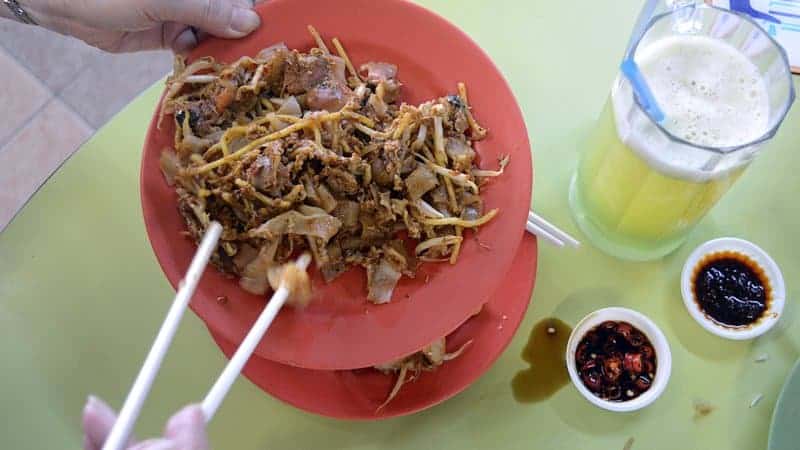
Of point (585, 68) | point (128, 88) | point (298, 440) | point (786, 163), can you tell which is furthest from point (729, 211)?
point (128, 88)

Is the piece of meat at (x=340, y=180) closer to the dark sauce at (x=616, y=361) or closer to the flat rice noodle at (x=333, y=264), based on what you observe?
the flat rice noodle at (x=333, y=264)

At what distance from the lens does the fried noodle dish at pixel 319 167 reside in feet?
3.73

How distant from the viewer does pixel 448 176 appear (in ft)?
3.93

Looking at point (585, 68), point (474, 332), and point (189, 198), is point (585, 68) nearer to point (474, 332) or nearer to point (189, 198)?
point (474, 332)

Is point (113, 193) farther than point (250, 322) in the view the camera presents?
Yes

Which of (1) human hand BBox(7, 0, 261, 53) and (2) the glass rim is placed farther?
(1) human hand BBox(7, 0, 261, 53)

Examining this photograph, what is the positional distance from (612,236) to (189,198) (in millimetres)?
784

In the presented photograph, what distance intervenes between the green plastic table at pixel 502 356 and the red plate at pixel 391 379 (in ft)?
0.24

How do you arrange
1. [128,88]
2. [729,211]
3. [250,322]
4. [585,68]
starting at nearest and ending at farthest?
[250,322] < [729,211] < [585,68] < [128,88]

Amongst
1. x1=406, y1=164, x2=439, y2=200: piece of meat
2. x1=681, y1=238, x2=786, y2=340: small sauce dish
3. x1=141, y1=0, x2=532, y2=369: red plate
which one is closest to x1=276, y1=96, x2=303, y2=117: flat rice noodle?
x1=141, y1=0, x2=532, y2=369: red plate

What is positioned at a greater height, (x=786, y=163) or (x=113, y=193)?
(x=113, y=193)

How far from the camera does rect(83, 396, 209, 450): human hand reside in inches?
32.5

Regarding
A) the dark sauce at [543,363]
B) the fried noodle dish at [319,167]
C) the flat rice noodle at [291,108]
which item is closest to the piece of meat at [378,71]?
the fried noodle dish at [319,167]

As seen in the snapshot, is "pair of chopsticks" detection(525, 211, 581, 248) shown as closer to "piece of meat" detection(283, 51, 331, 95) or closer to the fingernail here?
"piece of meat" detection(283, 51, 331, 95)
